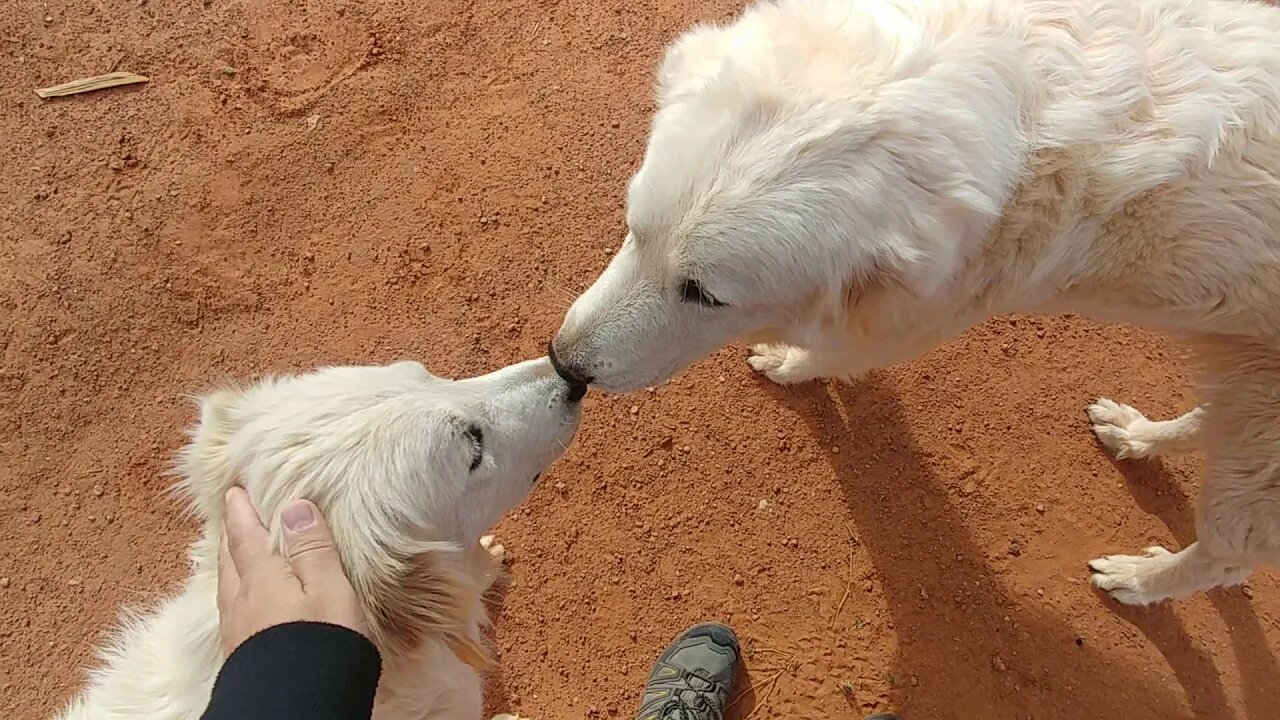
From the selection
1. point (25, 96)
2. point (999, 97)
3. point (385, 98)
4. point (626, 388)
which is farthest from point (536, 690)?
point (25, 96)

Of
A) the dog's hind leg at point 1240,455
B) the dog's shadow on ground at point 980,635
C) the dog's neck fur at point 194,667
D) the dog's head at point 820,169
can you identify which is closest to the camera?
the dog's head at point 820,169

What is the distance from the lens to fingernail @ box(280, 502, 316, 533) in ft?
6.64

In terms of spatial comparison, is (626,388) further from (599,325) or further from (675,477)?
(675,477)

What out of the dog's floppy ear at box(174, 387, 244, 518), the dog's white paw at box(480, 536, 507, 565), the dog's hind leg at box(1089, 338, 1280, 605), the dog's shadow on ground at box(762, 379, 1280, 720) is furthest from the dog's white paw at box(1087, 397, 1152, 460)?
the dog's floppy ear at box(174, 387, 244, 518)

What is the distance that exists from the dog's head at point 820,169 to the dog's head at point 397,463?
730 millimetres

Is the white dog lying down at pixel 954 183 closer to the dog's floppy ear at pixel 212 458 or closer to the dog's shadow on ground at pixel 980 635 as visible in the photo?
the dog's floppy ear at pixel 212 458

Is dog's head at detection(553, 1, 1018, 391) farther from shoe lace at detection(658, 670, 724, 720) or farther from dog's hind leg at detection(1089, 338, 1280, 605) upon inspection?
shoe lace at detection(658, 670, 724, 720)

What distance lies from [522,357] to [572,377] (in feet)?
4.71

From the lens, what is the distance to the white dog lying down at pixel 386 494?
2.13m

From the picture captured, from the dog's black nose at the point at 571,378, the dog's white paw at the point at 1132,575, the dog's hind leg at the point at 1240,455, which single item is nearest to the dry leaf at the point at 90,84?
the dog's black nose at the point at 571,378

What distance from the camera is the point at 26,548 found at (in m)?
3.68

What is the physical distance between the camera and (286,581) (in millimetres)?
1983

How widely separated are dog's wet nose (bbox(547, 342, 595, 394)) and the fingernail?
879mm

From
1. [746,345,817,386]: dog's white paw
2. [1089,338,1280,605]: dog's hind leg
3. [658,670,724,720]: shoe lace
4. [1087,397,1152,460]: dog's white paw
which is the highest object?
[1089,338,1280,605]: dog's hind leg
